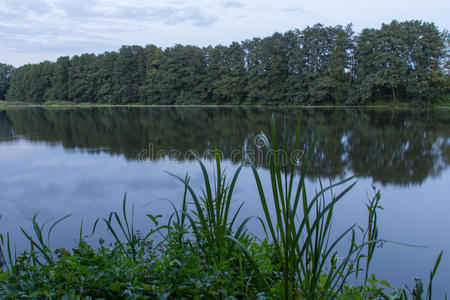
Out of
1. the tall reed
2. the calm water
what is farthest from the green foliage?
the tall reed

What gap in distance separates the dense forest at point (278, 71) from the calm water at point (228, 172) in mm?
16072

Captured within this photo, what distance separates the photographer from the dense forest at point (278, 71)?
82.7 feet

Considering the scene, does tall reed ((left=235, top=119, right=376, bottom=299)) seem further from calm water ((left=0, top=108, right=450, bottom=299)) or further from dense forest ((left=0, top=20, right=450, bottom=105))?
dense forest ((left=0, top=20, right=450, bottom=105))

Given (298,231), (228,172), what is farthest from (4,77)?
(298,231)

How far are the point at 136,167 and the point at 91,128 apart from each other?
7.63 meters

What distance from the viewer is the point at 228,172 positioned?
5.82m

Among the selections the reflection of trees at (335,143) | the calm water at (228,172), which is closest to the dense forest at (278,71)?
the reflection of trees at (335,143)

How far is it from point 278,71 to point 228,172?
25.2 metres

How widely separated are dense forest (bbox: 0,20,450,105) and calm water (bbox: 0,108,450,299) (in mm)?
16072

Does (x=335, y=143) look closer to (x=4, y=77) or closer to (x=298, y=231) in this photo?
(x=298, y=231)

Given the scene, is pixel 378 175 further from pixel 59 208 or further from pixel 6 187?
pixel 6 187

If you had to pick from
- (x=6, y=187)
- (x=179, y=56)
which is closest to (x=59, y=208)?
(x=6, y=187)

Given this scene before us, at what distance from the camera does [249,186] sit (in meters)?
5.11

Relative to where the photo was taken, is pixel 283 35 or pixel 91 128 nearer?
pixel 91 128
